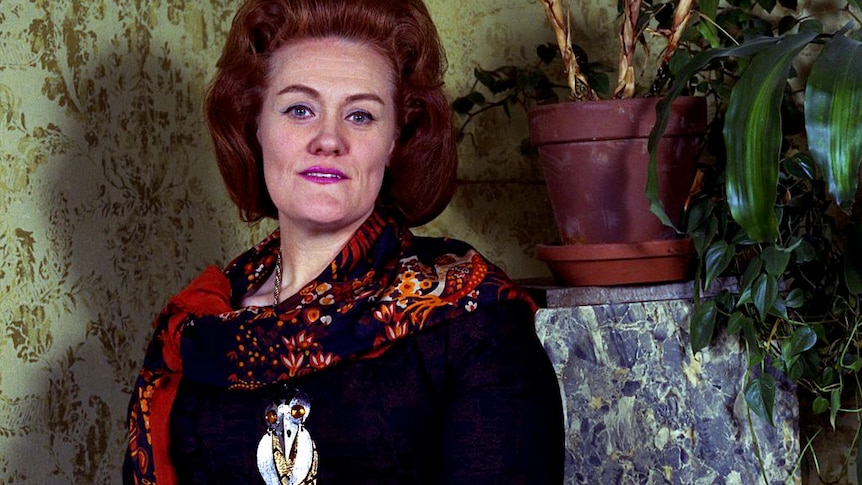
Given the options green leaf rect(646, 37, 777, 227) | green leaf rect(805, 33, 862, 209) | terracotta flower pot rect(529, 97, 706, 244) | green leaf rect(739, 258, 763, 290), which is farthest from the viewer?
terracotta flower pot rect(529, 97, 706, 244)

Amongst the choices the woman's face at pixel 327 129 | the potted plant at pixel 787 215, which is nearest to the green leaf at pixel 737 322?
the potted plant at pixel 787 215

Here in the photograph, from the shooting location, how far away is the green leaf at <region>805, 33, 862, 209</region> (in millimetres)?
1062

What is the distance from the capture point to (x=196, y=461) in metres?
1.38

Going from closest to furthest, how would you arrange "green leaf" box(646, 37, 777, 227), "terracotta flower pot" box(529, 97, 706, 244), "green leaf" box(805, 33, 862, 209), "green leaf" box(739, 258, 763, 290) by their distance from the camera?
"green leaf" box(805, 33, 862, 209) → "green leaf" box(646, 37, 777, 227) → "green leaf" box(739, 258, 763, 290) → "terracotta flower pot" box(529, 97, 706, 244)

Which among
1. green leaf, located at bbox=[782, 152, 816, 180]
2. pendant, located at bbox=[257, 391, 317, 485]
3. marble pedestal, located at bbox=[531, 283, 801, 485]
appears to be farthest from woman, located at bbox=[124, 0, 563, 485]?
green leaf, located at bbox=[782, 152, 816, 180]

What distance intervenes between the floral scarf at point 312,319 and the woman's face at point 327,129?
74mm

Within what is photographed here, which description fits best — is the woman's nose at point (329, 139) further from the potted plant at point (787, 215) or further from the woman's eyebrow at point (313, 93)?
the potted plant at point (787, 215)

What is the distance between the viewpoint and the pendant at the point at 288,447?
1291 mm

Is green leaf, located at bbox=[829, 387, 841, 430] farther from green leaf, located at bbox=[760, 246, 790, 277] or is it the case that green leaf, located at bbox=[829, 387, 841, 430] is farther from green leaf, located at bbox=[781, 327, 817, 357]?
green leaf, located at bbox=[760, 246, 790, 277]

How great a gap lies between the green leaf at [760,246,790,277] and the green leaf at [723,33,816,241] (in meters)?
0.18

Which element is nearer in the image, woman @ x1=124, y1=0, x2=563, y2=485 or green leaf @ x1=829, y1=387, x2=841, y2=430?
woman @ x1=124, y1=0, x2=563, y2=485

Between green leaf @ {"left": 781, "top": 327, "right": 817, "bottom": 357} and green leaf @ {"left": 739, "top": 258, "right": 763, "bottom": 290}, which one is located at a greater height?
green leaf @ {"left": 739, "top": 258, "right": 763, "bottom": 290}

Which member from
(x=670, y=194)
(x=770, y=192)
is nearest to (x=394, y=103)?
(x=670, y=194)

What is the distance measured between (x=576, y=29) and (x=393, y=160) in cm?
57
